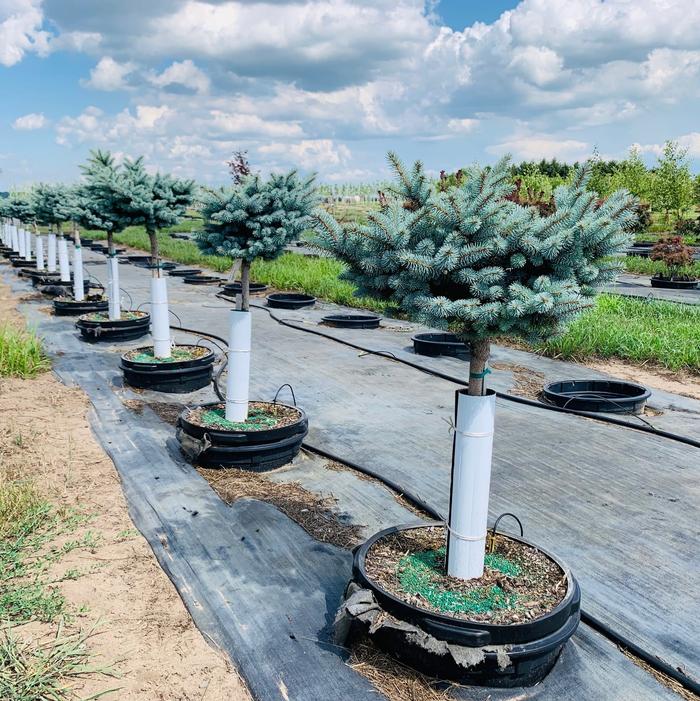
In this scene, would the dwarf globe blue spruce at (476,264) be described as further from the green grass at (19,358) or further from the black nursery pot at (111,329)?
the black nursery pot at (111,329)

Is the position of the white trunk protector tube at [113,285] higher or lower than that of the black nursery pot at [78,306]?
higher

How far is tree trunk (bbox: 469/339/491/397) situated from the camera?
2.60 meters

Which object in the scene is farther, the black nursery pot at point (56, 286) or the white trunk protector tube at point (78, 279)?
the black nursery pot at point (56, 286)

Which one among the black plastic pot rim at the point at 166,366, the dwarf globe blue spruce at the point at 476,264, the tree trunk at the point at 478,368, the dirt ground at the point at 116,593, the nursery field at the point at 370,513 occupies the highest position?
the dwarf globe blue spruce at the point at 476,264

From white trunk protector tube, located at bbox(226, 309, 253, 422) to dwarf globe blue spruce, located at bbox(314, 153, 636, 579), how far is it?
1.97 m

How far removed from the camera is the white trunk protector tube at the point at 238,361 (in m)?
4.48

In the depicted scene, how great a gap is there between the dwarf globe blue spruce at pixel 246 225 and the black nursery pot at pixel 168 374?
1.74m

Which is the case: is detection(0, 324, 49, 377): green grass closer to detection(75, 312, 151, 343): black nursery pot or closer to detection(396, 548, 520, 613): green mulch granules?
detection(75, 312, 151, 343): black nursery pot

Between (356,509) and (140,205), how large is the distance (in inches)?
181

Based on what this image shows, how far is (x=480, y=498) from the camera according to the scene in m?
2.61

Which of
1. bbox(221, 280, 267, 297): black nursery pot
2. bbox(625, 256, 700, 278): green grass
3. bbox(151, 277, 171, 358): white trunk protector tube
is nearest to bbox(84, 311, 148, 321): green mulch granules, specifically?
bbox(151, 277, 171, 358): white trunk protector tube

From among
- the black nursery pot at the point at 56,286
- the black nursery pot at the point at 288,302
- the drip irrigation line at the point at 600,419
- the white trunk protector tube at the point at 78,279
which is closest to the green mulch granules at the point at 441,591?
the drip irrigation line at the point at 600,419

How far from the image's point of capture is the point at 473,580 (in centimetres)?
264

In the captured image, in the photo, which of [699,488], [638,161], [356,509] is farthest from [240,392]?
[638,161]
